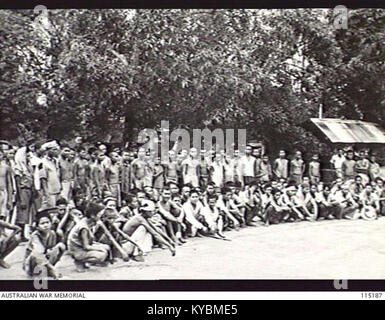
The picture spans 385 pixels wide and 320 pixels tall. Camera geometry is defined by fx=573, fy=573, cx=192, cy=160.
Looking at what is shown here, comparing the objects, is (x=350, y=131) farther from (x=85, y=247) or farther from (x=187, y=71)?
(x=85, y=247)

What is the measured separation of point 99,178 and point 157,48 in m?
1.31

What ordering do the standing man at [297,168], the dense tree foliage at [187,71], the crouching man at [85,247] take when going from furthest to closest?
the standing man at [297,168] < the dense tree foliage at [187,71] < the crouching man at [85,247]

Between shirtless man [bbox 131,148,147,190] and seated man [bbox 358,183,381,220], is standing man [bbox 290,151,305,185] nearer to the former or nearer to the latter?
seated man [bbox 358,183,381,220]

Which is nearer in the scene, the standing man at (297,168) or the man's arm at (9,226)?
the man's arm at (9,226)

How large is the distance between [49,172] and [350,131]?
111 inches

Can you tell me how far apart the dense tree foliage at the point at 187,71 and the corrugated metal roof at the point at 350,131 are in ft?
0.28

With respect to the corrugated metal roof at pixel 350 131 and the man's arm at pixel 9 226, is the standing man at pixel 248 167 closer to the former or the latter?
the corrugated metal roof at pixel 350 131

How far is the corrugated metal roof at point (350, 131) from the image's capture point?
527 centimetres

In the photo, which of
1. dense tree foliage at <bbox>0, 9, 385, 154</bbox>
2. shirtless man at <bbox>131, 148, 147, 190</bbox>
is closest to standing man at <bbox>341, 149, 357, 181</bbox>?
dense tree foliage at <bbox>0, 9, 385, 154</bbox>

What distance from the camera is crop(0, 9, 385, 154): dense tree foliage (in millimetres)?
5211

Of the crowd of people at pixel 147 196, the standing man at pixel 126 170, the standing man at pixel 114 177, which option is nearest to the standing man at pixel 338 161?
the crowd of people at pixel 147 196

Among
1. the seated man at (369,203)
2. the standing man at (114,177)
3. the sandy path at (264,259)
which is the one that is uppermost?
the standing man at (114,177)

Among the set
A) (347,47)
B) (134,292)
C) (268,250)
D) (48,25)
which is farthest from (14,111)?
(347,47)

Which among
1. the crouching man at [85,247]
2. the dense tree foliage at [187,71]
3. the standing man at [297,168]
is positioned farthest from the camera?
the standing man at [297,168]
